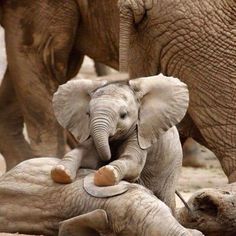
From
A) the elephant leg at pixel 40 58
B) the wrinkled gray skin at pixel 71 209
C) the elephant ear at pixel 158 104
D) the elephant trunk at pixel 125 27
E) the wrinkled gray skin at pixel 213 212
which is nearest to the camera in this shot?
the wrinkled gray skin at pixel 71 209

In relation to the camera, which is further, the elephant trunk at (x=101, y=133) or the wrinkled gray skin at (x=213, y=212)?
the wrinkled gray skin at (x=213, y=212)

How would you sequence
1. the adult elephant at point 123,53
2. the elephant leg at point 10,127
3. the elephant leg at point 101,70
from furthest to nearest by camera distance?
the elephant leg at point 101,70, the elephant leg at point 10,127, the adult elephant at point 123,53

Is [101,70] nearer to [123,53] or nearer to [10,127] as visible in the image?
[10,127]

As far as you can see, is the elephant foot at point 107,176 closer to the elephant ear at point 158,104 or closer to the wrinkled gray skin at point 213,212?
the elephant ear at point 158,104

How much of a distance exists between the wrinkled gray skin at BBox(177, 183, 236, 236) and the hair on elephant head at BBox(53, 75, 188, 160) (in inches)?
19.5

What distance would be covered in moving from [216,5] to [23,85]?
1828 millimetres

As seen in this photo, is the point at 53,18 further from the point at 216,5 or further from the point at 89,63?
the point at 89,63

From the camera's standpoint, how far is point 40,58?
27.7 ft

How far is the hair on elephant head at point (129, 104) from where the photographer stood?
5.70 meters

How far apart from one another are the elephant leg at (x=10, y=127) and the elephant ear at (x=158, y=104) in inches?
127

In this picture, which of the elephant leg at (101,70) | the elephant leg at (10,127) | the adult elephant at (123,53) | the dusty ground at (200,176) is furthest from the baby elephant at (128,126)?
the elephant leg at (101,70)

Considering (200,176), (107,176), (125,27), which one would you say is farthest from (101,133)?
(200,176)

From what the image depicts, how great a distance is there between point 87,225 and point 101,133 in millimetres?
359

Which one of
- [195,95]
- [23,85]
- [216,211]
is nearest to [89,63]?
[23,85]
